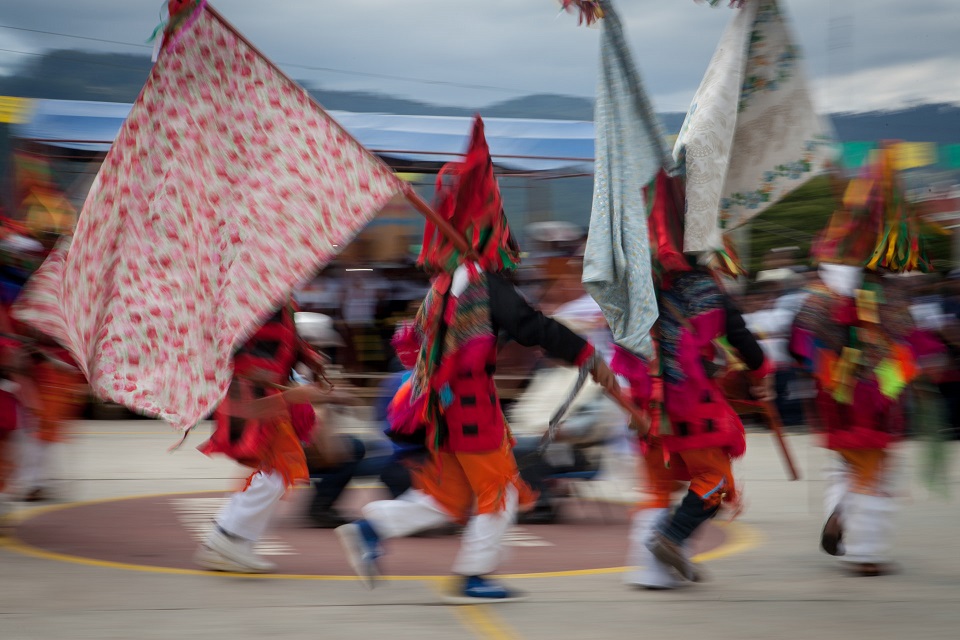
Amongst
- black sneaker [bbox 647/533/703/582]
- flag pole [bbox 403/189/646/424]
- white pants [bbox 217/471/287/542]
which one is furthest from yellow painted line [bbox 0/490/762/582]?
flag pole [bbox 403/189/646/424]

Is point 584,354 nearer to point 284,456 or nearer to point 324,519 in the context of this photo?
point 284,456

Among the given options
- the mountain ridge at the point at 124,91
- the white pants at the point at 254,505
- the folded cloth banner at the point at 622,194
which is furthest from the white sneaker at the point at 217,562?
the mountain ridge at the point at 124,91

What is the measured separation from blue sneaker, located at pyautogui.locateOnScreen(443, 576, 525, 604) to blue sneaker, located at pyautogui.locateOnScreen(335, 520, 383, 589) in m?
0.37

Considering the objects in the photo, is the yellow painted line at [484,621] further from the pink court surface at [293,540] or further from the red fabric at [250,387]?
the red fabric at [250,387]

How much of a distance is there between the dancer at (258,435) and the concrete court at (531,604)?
167 millimetres

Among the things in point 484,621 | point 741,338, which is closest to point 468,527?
point 484,621

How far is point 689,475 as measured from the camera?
5172 millimetres

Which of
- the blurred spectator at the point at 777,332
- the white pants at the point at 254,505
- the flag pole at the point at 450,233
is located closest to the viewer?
the flag pole at the point at 450,233

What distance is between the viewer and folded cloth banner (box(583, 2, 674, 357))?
4957 millimetres

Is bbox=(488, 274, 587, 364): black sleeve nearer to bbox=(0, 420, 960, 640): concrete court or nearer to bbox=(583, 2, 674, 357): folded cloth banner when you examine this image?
bbox=(583, 2, 674, 357): folded cloth banner

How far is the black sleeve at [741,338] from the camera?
520 centimetres

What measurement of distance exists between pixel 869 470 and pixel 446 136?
32.9 feet

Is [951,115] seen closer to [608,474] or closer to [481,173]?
[608,474]

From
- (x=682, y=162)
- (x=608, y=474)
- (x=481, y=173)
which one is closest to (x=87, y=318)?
(x=481, y=173)
